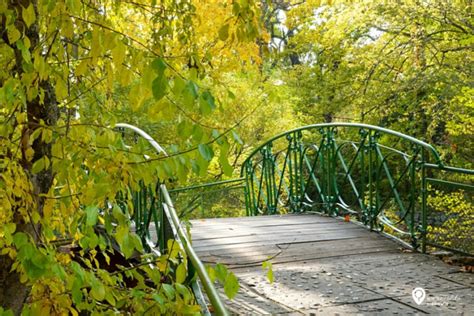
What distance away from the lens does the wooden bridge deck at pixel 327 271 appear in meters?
3.50

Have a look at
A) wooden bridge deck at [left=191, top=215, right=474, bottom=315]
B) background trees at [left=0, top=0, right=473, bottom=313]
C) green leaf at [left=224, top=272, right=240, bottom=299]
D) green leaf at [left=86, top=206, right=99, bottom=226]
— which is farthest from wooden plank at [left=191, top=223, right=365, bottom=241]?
green leaf at [left=86, top=206, right=99, bottom=226]

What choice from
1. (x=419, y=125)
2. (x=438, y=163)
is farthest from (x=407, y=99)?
(x=438, y=163)

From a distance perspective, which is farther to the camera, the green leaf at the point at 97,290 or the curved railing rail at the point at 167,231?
the curved railing rail at the point at 167,231

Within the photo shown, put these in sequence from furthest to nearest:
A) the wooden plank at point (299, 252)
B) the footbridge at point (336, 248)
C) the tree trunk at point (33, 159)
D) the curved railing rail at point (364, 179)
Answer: the curved railing rail at point (364, 179), the wooden plank at point (299, 252), the footbridge at point (336, 248), the tree trunk at point (33, 159)

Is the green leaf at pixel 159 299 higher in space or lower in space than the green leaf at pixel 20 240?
lower

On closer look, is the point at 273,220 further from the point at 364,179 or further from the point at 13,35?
the point at 13,35

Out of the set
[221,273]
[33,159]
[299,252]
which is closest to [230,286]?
[221,273]

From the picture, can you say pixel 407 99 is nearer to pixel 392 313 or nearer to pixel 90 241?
pixel 392 313

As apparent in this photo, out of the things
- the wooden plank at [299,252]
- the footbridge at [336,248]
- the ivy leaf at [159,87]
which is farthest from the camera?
the wooden plank at [299,252]

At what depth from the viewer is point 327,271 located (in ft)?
14.1

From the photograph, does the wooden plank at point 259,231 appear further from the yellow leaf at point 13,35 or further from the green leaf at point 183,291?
the yellow leaf at point 13,35

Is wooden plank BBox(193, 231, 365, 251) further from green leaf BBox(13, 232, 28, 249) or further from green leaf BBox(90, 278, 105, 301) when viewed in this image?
green leaf BBox(13, 232, 28, 249)

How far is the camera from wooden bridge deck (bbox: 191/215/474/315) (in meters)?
3.50

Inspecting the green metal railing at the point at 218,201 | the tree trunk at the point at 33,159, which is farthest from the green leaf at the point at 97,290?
the green metal railing at the point at 218,201
